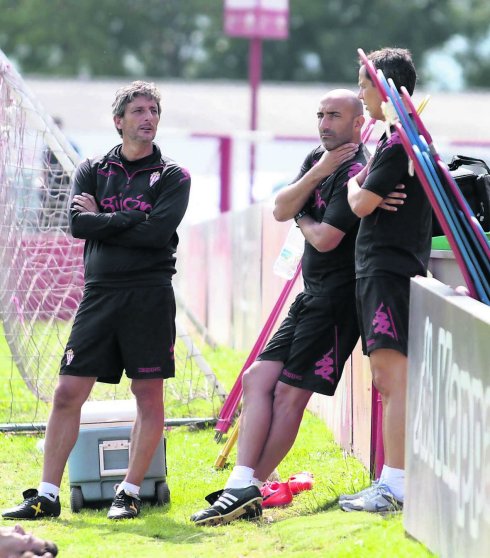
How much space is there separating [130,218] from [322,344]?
102 centimetres

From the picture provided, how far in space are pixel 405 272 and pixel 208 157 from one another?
55.4ft

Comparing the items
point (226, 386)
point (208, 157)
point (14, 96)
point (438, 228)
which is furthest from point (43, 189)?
point (208, 157)

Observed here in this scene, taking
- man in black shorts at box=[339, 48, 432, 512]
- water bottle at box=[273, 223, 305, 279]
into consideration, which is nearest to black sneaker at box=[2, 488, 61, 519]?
man in black shorts at box=[339, 48, 432, 512]

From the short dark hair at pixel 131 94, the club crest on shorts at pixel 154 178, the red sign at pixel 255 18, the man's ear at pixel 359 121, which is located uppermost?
the red sign at pixel 255 18

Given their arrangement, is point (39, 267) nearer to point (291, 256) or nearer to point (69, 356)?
point (291, 256)

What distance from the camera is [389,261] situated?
5199 mm

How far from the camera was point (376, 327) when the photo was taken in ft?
17.1

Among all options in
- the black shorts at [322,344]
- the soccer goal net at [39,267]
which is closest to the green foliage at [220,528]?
the black shorts at [322,344]

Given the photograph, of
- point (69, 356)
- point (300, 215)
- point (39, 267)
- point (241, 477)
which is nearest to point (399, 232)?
point (300, 215)

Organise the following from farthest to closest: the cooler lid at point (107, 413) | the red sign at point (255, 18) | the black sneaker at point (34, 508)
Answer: the red sign at point (255, 18)
the cooler lid at point (107, 413)
the black sneaker at point (34, 508)

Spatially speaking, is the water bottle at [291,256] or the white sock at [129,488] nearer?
the white sock at [129,488]

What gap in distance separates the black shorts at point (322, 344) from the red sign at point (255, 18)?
15303 millimetres

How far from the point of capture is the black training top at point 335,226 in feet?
18.2

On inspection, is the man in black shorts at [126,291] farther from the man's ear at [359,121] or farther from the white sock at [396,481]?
the white sock at [396,481]
